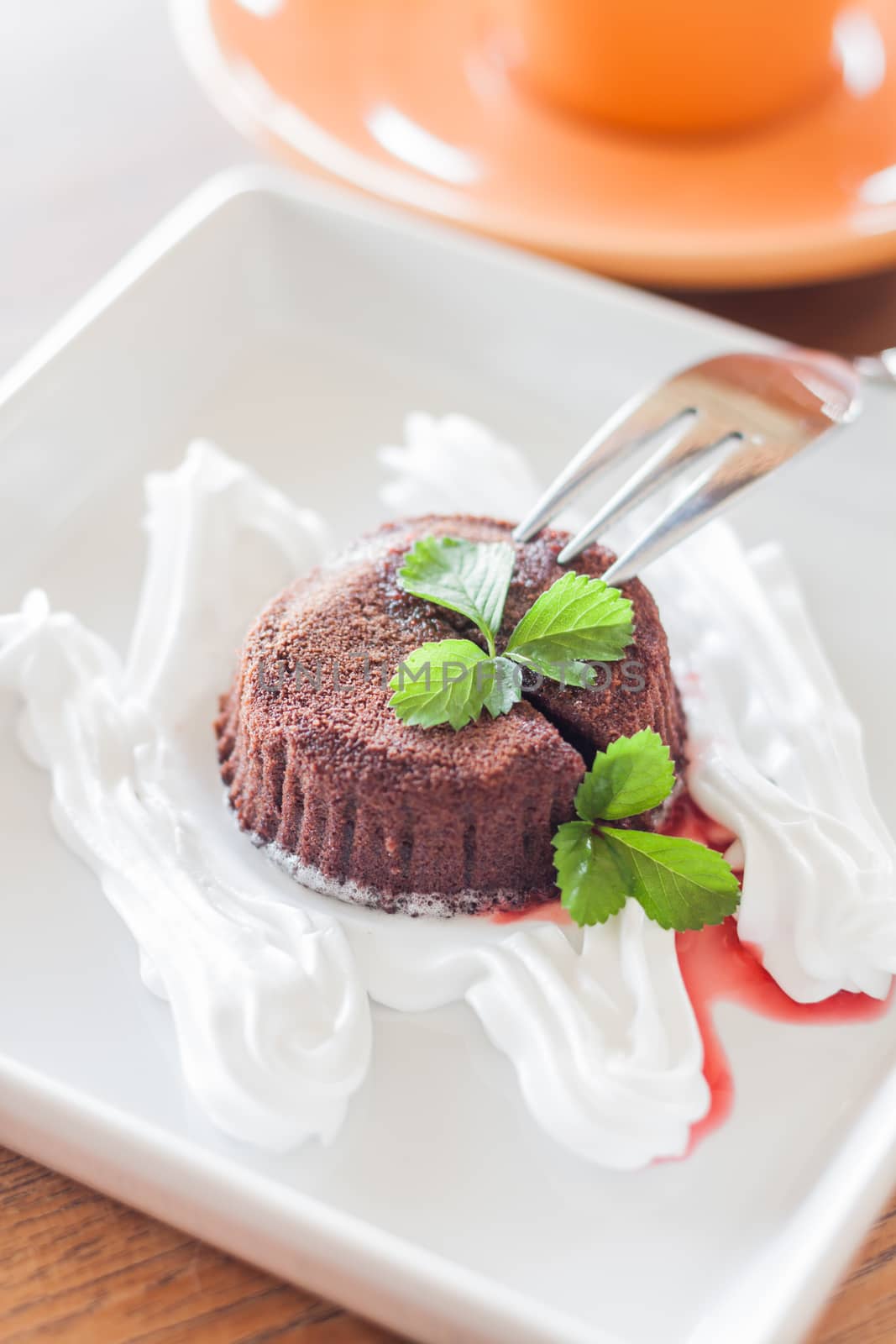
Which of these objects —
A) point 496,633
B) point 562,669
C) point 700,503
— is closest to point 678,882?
point 562,669

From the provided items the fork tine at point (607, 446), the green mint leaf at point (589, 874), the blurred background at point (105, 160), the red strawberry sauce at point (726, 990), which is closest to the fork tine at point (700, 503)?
the fork tine at point (607, 446)

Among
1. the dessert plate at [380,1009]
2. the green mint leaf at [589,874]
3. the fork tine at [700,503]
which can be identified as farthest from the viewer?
the fork tine at [700,503]

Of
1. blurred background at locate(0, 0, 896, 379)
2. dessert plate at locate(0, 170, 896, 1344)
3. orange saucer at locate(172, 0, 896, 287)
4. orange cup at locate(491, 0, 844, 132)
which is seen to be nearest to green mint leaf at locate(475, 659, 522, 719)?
dessert plate at locate(0, 170, 896, 1344)

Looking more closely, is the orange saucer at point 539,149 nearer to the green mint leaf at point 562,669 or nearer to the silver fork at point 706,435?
the silver fork at point 706,435

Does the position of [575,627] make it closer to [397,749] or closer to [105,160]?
[397,749]

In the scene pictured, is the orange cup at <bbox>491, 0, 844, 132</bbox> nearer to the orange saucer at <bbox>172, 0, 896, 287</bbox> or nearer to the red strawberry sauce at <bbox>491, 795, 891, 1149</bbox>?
the orange saucer at <bbox>172, 0, 896, 287</bbox>

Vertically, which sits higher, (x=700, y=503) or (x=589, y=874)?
(x=700, y=503)

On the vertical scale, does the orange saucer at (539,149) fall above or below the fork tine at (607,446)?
above
